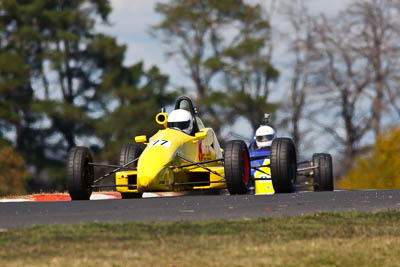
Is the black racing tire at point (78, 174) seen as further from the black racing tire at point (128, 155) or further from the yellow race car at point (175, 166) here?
the black racing tire at point (128, 155)

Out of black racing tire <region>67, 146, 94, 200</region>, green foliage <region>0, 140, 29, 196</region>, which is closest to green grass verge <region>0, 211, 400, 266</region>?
black racing tire <region>67, 146, 94, 200</region>

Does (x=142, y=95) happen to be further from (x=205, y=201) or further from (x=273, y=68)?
(x=205, y=201)

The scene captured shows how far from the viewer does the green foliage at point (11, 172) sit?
4156 cm

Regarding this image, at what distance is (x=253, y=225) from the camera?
937 cm

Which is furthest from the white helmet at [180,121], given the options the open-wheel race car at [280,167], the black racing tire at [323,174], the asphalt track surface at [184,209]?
the black racing tire at [323,174]

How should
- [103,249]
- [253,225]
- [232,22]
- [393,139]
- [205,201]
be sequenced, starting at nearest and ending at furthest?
1. [103,249]
2. [253,225]
3. [205,201]
4. [393,139]
5. [232,22]

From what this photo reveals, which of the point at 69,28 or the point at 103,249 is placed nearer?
the point at 103,249

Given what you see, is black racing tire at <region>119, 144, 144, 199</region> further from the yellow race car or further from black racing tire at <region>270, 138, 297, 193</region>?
black racing tire at <region>270, 138, 297, 193</region>

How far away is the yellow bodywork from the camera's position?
1471 cm

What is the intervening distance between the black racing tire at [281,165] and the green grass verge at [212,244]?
18.7 ft

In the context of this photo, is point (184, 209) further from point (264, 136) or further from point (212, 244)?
point (264, 136)

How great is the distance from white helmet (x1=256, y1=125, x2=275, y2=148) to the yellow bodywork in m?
5.25

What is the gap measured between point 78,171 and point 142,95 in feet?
99.2

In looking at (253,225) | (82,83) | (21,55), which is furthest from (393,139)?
(253,225)
